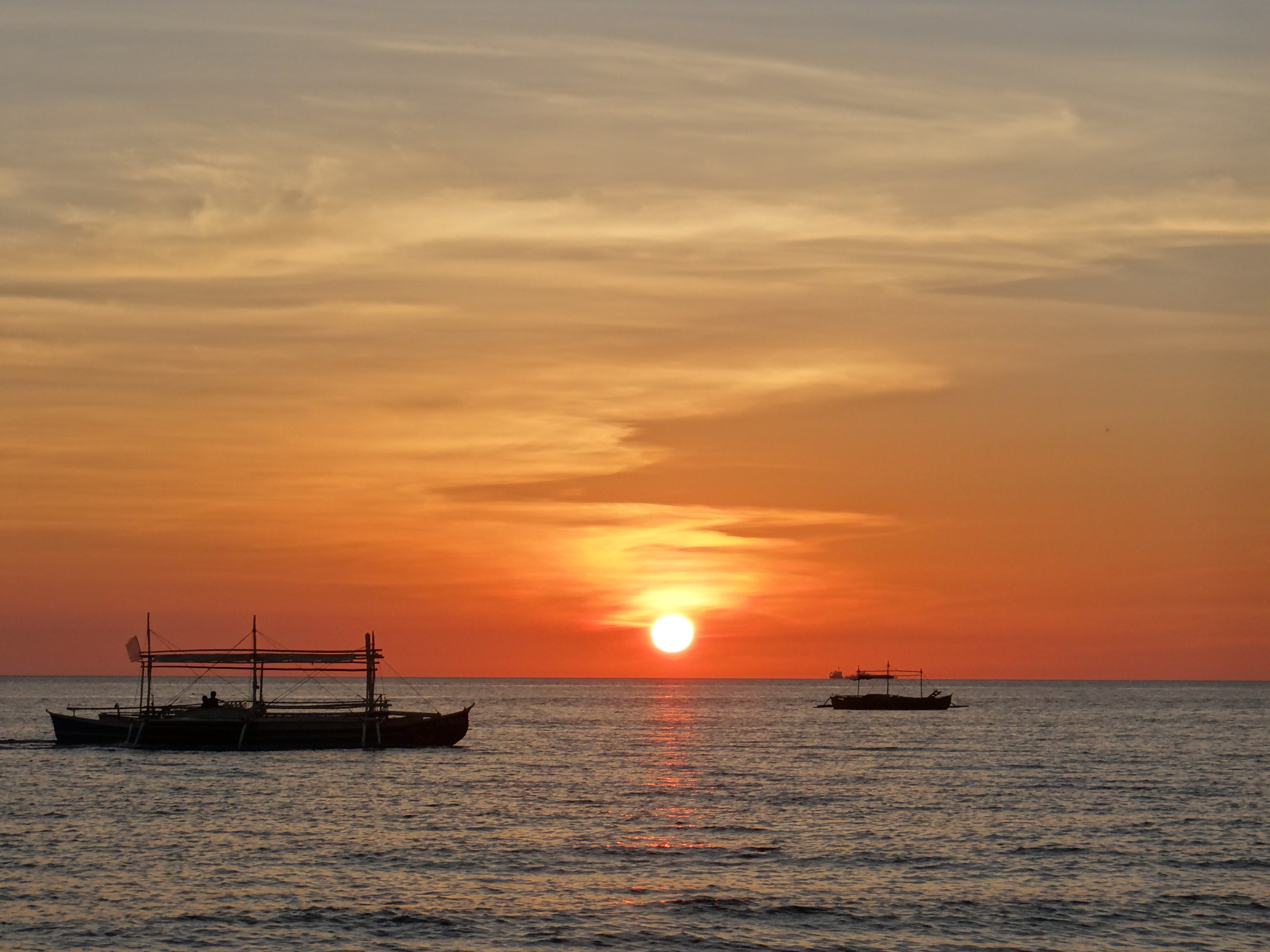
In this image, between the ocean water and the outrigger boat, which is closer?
the ocean water

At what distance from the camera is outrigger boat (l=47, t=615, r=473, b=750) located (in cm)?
11100

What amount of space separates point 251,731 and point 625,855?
60217 millimetres

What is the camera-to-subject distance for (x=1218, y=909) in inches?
1854

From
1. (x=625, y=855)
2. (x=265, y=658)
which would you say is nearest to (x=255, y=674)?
(x=265, y=658)

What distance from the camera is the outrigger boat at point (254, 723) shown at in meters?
111

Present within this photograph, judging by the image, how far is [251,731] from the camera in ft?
363

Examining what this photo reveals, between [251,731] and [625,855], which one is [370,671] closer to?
[251,731]

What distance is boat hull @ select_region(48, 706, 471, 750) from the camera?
11081 cm

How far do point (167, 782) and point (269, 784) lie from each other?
6.56 m

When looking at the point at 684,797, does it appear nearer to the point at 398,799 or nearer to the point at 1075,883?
the point at 398,799

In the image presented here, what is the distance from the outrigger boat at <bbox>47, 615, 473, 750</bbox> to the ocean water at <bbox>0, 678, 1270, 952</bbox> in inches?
137

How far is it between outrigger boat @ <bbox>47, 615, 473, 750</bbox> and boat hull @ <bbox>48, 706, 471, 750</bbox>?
0.05 metres

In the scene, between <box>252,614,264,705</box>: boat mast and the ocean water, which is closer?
the ocean water

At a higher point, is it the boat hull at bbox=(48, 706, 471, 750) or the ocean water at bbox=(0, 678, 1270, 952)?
the boat hull at bbox=(48, 706, 471, 750)
